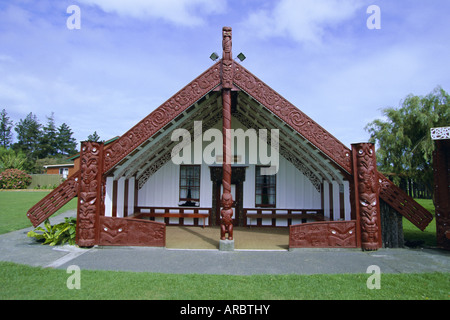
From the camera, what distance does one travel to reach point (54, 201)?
663 centimetres

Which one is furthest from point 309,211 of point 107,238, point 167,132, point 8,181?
point 8,181

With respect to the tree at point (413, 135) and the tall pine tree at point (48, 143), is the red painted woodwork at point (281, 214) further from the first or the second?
the tall pine tree at point (48, 143)

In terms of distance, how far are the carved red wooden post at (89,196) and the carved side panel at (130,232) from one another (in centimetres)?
21

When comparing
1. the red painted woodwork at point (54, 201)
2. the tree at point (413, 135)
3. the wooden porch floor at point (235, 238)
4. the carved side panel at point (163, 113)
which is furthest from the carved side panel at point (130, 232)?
the tree at point (413, 135)

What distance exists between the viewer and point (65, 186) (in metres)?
6.67

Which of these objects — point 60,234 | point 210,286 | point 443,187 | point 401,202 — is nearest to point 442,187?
point 443,187

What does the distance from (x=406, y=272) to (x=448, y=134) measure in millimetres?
3300

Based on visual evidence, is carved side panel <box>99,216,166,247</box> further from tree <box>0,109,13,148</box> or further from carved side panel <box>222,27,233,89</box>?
tree <box>0,109,13,148</box>

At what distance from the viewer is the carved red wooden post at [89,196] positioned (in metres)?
6.30

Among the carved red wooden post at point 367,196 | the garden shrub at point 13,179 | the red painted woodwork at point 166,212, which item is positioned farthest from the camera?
the garden shrub at point 13,179

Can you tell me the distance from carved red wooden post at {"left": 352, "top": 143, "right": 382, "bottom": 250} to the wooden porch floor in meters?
1.89

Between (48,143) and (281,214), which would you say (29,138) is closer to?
(48,143)

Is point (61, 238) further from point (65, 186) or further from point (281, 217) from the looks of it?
point (281, 217)

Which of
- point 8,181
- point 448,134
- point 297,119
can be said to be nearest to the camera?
point 448,134
